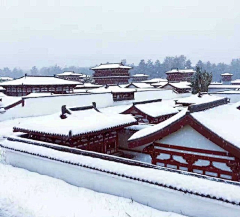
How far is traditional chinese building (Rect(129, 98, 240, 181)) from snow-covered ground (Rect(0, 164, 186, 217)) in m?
2.04

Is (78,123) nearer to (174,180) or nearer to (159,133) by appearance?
(159,133)

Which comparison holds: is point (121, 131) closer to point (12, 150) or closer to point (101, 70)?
point (12, 150)

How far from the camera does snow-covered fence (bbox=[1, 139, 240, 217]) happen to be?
7113mm

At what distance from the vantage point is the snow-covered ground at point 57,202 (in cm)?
823

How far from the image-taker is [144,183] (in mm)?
8375

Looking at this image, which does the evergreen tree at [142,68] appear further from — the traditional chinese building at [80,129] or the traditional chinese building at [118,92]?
the traditional chinese building at [80,129]

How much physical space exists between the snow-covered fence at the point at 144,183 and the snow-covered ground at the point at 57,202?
0.29 metres

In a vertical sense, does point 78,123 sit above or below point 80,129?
above

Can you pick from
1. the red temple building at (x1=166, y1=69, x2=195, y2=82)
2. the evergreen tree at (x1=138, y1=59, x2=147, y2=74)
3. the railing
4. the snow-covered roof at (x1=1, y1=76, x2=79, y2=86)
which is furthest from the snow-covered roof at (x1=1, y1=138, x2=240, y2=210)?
the evergreen tree at (x1=138, y1=59, x2=147, y2=74)

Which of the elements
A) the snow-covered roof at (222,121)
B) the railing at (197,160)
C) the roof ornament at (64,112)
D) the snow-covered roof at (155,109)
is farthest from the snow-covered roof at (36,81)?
the snow-covered roof at (222,121)

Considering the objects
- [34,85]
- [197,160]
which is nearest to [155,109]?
[197,160]

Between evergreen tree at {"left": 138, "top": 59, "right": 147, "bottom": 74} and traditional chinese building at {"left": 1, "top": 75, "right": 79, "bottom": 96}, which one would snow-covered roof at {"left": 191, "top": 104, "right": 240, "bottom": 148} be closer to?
traditional chinese building at {"left": 1, "top": 75, "right": 79, "bottom": 96}

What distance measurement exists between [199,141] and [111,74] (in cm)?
5525

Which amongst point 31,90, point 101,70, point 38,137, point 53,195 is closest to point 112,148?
point 38,137
